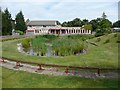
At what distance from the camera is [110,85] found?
11.5m

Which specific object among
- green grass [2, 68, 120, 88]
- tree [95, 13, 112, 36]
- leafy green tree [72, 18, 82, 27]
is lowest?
green grass [2, 68, 120, 88]

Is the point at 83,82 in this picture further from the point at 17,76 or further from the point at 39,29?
the point at 39,29

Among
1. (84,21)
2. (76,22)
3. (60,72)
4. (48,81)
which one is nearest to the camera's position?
(48,81)

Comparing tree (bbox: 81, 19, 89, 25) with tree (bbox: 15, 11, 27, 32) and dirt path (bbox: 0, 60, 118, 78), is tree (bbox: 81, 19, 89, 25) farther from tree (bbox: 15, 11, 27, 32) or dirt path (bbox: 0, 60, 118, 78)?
dirt path (bbox: 0, 60, 118, 78)

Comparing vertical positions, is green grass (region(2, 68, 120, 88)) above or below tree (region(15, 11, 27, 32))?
below

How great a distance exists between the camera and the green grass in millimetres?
11328

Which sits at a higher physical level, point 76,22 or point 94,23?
point 76,22

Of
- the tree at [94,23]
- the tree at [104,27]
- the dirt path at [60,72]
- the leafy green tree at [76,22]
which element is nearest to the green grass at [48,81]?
the dirt path at [60,72]

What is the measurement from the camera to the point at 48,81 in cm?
1212

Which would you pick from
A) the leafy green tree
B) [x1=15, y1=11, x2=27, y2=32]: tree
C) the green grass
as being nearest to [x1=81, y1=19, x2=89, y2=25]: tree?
the leafy green tree

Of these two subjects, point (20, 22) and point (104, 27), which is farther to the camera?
point (20, 22)

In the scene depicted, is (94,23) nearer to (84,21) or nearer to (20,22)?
(84,21)

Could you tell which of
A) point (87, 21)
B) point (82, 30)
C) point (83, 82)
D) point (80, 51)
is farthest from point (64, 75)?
point (87, 21)

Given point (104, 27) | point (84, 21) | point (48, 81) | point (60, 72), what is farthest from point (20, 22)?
point (48, 81)
